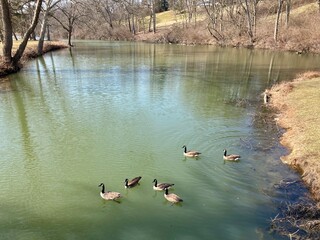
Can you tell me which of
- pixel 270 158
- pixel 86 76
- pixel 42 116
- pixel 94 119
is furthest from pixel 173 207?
pixel 86 76

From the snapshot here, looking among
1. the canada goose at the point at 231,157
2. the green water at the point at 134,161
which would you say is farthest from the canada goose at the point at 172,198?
the canada goose at the point at 231,157

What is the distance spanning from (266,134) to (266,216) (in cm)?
625

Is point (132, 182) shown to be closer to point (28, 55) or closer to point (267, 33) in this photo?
point (28, 55)

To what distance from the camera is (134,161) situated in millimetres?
11570

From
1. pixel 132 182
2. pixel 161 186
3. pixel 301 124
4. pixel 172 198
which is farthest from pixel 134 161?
pixel 301 124

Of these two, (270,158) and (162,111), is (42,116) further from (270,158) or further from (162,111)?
(270,158)

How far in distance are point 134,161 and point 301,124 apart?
7337 mm

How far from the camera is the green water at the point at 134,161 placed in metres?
8.15

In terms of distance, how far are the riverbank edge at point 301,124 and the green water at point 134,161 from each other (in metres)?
0.55

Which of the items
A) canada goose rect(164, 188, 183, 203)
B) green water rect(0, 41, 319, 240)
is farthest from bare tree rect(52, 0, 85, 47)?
canada goose rect(164, 188, 183, 203)

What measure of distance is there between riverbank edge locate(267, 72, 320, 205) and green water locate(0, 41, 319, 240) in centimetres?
55

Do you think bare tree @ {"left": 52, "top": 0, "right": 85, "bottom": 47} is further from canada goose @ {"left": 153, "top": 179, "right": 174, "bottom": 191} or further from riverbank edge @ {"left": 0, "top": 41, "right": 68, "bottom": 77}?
canada goose @ {"left": 153, "top": 179, "right": 174, "bottom": 191}

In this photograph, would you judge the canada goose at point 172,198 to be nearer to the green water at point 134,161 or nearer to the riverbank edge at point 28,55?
the green water at point 134,161

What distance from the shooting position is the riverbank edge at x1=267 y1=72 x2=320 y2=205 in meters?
10.3
